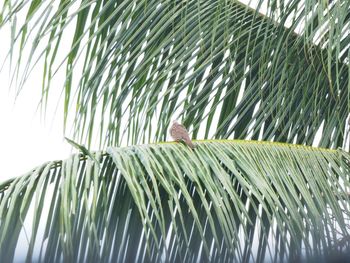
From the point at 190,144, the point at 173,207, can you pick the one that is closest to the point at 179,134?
the point at 190,144

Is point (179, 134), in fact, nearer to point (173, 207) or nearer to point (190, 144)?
point (190, 144)

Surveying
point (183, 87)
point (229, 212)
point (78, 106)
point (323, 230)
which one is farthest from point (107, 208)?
point (183, 87)

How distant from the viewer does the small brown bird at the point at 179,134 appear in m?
3.50

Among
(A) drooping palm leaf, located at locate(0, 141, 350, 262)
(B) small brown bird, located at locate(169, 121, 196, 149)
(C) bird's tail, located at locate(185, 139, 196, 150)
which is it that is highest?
(B) small brown bird, located at locate(169, 121, 196, 149)

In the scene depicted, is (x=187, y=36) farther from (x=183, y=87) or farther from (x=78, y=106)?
(x=78, y=106)

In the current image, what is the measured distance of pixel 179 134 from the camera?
3.73 m

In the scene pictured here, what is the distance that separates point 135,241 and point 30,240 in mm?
400

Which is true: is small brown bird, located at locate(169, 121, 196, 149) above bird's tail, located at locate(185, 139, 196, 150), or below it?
above

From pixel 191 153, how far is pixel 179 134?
1.37 ft

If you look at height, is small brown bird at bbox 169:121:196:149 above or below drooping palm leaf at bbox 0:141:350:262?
above

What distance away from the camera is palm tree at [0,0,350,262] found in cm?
294

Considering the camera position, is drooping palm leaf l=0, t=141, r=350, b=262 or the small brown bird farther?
the small brown bird

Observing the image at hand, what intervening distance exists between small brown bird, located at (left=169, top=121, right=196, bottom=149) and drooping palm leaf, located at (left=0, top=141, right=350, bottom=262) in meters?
0.09

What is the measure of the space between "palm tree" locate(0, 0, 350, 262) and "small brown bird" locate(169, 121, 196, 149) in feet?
0.25
